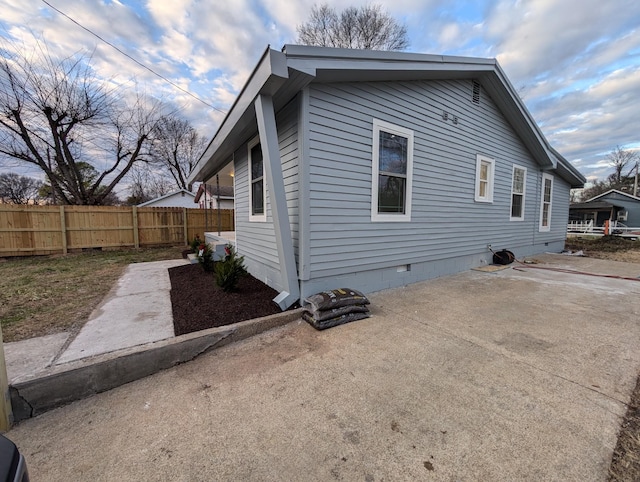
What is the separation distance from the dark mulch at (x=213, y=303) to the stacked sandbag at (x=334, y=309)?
48cm

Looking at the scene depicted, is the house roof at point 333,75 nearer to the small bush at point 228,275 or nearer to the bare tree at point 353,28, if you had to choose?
the small bush at point 228,275

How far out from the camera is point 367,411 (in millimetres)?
1821

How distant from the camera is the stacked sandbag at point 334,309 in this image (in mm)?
3217

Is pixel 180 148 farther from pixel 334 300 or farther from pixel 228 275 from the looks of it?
pixel 334 300

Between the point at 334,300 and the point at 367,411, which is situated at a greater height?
the point at 334,300

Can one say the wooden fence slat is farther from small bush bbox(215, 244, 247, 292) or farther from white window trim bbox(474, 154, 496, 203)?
white window trim bbox(474, 154, 496, 203)

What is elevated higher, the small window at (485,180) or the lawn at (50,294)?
the small window at (485,180)

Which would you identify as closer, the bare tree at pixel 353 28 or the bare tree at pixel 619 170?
the bare tree at pixel 353 28

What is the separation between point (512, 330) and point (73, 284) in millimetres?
7161

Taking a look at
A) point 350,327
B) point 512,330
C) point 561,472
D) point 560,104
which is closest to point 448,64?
point 512,330

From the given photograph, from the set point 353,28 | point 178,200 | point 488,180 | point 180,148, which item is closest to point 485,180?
point 488,180

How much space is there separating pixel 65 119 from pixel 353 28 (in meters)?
15.3

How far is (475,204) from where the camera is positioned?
6422 mm

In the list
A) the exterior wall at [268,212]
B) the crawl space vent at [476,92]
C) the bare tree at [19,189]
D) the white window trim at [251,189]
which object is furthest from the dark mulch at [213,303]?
the bare tree at [19,189]
